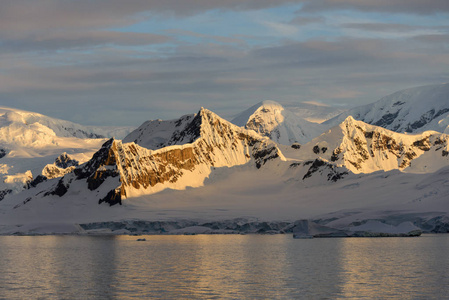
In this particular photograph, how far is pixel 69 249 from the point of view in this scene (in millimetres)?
166625

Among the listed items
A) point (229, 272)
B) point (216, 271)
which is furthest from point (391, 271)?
point (216, 271)

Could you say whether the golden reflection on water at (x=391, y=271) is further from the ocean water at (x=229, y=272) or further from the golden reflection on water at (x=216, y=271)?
the golden reflection on water at (x=216, y=271)

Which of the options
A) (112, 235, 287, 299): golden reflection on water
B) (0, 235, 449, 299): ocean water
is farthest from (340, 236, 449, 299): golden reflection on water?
(112, 235, 287, 299): golden reflection on water

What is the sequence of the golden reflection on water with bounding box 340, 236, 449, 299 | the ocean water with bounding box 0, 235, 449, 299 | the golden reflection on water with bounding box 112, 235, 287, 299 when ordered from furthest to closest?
the golden reflection on water with bounding box 112, 235, 287, 299 < the golden reflection on water with bounding box 340, 236, 449, 299 < the ocean water with bounding box 0, 235, 449, 299

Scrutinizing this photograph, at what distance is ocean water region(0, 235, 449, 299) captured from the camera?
300 feet

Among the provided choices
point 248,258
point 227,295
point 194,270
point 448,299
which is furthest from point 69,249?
point 448,299

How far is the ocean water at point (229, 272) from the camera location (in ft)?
300

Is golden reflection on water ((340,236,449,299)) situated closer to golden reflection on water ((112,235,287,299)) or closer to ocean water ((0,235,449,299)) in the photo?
ocean water ((0,235,449,299))

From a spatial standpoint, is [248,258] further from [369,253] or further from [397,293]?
[397,293]

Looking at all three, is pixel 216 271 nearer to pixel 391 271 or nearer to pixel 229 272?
pixel 229 272

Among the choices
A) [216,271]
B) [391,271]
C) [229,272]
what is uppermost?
[216,271]

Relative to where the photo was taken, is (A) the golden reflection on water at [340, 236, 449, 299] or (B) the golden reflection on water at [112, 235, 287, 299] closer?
(A) the golden reflection on water at [340, 236, 449, 299]

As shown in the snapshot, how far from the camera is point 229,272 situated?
369ft

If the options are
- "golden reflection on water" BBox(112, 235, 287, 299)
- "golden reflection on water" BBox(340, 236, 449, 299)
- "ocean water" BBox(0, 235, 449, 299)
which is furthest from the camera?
"golden reflection on water" BBox(112, 235, 287, 299)
